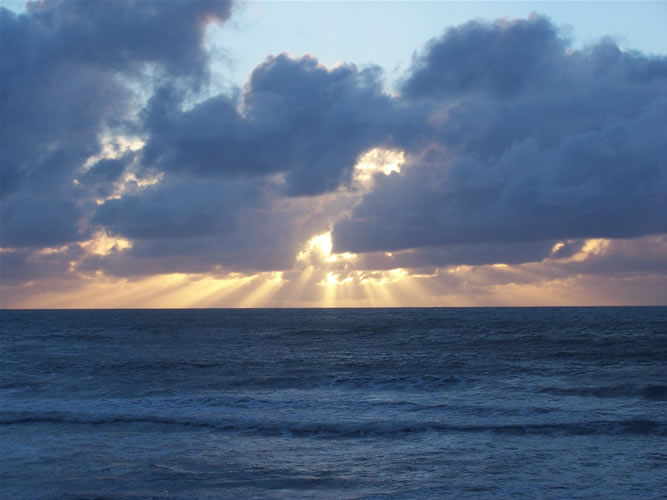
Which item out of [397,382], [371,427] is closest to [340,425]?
[371,427]

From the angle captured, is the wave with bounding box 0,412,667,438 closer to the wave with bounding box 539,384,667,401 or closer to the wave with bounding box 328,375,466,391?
the wave with bounding box 539,384,667,401

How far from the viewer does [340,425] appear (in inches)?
902

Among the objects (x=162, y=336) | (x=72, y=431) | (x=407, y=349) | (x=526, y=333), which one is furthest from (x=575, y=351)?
(x=162, y=336)

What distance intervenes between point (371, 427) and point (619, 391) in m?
14.7

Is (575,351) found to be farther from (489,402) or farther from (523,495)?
(523,495)

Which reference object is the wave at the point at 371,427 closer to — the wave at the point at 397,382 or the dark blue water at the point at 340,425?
the dark blue water at the point at 340,425

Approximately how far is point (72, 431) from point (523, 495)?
660 inches

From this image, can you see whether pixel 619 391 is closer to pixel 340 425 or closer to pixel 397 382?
pixel 397 382

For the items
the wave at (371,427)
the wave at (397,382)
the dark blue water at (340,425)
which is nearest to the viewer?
the dark blue water at (340,425)

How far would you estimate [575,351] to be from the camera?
46281 mm

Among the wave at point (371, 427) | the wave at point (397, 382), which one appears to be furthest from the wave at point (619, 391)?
the wave at point (371, 427)

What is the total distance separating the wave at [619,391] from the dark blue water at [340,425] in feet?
0.33

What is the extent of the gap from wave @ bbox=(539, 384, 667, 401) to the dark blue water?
0.10 m

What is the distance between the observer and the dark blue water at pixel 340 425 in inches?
621
